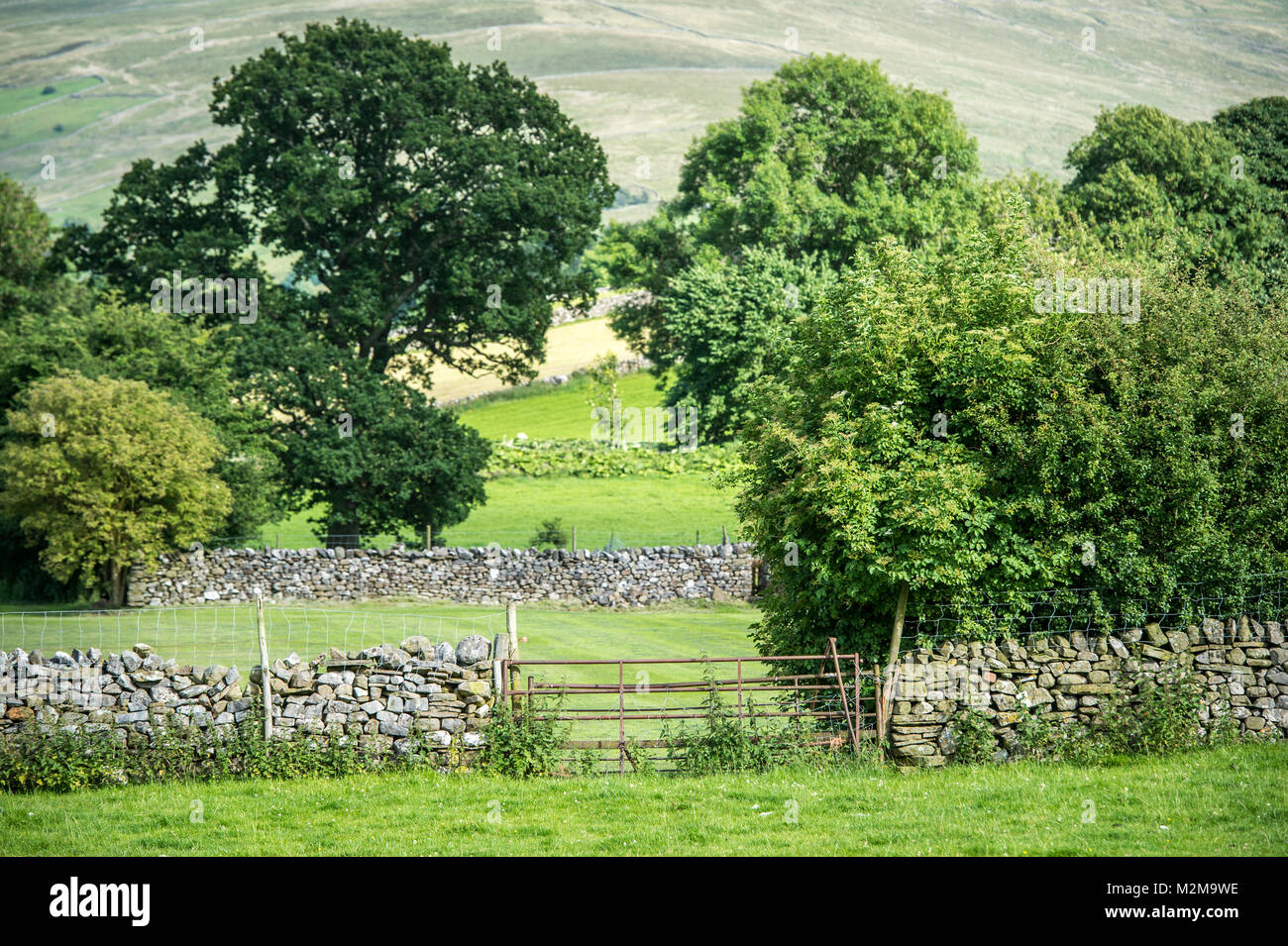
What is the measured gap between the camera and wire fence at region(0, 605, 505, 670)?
23.8 m

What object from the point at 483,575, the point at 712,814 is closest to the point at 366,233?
the point at 483,575

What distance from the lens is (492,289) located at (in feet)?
129

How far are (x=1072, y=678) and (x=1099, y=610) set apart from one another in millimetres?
1007

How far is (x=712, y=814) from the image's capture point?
12.6 metres

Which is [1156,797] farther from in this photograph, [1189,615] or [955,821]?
[1189,615]

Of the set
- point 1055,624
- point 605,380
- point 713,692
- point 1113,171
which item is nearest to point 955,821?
point 713,692

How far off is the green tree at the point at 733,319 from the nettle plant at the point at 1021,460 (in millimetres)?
26009

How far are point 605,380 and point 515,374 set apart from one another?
23.6m

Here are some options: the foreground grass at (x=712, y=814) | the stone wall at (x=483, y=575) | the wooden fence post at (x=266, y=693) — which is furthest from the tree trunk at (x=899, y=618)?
Answer: the stone wall at (x=483, y=575)

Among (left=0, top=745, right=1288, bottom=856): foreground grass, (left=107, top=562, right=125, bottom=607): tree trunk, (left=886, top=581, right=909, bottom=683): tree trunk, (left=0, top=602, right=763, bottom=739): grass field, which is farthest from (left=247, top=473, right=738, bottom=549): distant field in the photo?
(left=0, top=745, right=1288, bottom=856): foreground grass

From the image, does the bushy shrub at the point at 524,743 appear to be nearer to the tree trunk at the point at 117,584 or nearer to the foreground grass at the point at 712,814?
the foreground grass at the point at 712,814

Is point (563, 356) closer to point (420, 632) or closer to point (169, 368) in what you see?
point (169, 368)

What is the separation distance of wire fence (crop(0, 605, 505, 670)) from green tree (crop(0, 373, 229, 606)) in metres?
2.03

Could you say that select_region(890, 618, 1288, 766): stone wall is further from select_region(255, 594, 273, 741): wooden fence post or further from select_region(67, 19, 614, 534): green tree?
select_region(67, 19, 614, 534): green tree
